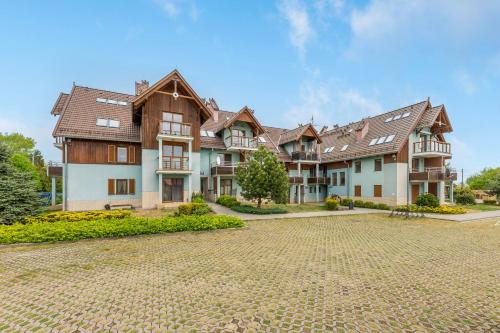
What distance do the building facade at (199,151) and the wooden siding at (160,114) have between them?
0.09 m

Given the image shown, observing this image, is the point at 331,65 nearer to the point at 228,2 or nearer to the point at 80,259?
the point at 228,2


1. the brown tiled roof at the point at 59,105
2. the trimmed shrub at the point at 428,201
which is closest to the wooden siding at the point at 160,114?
the brown tiled roof at the point at 59,105

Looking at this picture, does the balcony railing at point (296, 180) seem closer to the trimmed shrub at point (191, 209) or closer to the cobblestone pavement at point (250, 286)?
the trimmed shrub at point (191, 209)

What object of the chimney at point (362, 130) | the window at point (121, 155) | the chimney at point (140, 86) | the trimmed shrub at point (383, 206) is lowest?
the trimmed shrub at point (383, 206)

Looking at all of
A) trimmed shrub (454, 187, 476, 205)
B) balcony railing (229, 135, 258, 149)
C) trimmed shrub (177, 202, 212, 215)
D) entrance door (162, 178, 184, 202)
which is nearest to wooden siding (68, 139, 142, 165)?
entrance door (162, 178, 184, 202)

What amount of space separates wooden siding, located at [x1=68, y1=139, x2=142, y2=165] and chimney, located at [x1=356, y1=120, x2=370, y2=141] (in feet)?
86.4

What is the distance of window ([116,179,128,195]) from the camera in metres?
22.3

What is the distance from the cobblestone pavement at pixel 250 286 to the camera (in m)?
4.72

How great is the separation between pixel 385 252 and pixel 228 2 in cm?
1570

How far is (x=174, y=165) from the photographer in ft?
74.1

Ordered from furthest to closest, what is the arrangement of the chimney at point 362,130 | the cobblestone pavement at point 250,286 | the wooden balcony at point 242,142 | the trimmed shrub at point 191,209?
the chimney at point 362,130
the wooden balcony at point 242,142
the trimmed shrub at point 191,209
the cobblestone pavement at point 250,286

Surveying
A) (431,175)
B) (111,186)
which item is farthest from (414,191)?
(111,186)

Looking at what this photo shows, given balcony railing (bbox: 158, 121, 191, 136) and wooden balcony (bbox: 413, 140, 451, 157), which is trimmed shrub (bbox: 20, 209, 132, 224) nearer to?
balcony railing (bbox: 158, 121, 191, 136)

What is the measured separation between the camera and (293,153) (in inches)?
1235
